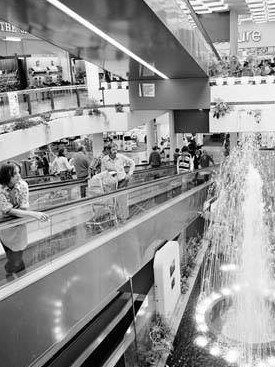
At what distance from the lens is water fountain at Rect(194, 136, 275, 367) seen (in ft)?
23.7

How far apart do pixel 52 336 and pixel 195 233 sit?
27.4 feet

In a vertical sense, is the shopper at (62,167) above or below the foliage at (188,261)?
above

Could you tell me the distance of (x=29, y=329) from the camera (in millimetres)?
4125

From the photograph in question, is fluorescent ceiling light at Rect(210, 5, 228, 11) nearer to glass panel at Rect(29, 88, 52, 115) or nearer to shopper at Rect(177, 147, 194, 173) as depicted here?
shopper at Rect(177, 147, 194, 173)

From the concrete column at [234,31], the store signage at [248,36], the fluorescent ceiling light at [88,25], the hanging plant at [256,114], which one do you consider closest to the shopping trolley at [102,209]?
the fluorescent ceiling light at [88,25]

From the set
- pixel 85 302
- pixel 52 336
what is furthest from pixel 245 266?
pixel 52 336

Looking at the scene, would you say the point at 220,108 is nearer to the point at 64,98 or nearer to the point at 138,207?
the point at 64,98

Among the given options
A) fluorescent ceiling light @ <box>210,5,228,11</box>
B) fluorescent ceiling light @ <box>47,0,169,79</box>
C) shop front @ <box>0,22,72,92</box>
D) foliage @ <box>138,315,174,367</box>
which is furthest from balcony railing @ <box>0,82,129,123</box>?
foliage @ <box>138,315,174,367</box>

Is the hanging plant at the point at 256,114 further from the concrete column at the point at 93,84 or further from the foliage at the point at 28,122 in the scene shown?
the foliage at the point at 28,122

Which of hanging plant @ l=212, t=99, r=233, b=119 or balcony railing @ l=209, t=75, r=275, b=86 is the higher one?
balcony railing @ l=209, t=75, r=275, b=86

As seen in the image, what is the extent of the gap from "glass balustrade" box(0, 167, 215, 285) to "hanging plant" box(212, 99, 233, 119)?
4988mm

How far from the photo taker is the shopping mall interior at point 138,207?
4.32 meters

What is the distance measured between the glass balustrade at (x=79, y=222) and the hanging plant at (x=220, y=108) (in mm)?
4988

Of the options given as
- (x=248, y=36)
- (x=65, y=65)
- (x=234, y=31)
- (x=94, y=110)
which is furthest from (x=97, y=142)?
(x=65, y=65)
